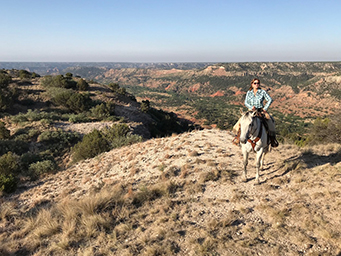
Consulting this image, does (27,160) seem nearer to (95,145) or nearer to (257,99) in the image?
(95,145)

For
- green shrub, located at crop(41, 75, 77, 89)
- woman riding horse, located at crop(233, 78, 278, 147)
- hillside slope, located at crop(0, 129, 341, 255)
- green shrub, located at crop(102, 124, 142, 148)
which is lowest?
green shrub, located at crop(102, 124, 142, 148)

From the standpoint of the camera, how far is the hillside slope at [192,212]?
177 inches

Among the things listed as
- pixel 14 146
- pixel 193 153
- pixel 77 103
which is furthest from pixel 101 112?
pixel 193 153

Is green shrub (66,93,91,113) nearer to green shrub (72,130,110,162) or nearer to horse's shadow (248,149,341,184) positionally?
green shrub (72,130,110,162)

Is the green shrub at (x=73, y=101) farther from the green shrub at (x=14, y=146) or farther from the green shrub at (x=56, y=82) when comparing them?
the green shrub at (x=14, y=146)

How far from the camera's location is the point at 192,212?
588cm

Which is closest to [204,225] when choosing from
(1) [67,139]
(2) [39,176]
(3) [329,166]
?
(3) [329,166]

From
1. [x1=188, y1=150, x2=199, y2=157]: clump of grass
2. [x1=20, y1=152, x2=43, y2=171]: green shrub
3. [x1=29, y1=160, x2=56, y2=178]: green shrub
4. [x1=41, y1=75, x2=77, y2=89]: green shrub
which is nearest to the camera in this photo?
[x1=188, y1=150, x2=199, y2=157]: clump of grass

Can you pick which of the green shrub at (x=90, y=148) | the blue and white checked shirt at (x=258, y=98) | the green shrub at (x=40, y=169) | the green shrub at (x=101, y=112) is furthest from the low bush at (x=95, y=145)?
the green shrub at (x=101, y=112)

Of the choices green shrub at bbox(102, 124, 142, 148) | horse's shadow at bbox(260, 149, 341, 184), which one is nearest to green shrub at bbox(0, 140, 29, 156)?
green shrub at bbox(102, 124, 142, 148)

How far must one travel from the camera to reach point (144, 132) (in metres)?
24.6

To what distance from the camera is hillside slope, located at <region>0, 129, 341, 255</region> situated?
4488 mm

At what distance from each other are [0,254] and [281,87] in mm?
173978

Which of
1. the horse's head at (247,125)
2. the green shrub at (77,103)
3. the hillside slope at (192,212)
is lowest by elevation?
the hillside slope at (192,212)
